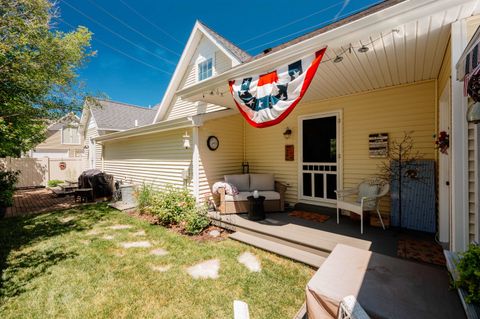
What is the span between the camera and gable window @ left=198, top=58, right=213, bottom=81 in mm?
8203

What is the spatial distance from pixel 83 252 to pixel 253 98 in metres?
4.28

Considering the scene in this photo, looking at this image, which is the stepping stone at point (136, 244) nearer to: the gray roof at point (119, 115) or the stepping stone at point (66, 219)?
the stepping stone at point (66, 219)

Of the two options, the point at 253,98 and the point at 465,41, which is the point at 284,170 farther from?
the point at 465,41

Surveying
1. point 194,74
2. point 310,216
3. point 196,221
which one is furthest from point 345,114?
point 194,74

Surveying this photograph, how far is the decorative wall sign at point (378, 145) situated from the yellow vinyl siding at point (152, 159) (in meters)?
4.58

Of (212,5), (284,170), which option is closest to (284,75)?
(284,170)

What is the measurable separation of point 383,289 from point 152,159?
7220 millimetres

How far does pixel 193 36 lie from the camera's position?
8383 millimetres

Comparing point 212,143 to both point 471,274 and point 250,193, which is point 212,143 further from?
point 471,274

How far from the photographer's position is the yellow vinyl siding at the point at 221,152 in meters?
5.84

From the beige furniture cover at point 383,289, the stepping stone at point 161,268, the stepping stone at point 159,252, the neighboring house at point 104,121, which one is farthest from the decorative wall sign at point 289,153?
the neighboring house at point 104,121

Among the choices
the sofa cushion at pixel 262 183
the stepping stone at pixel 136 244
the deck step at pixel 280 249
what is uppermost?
the sofa cushion at pixel 262 183

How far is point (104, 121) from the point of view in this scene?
13164mm

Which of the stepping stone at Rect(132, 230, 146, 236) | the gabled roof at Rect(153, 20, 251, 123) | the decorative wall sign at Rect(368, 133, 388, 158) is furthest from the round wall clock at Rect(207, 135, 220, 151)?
the decorative wall sign at Rect(368, 133, 388, 158)
